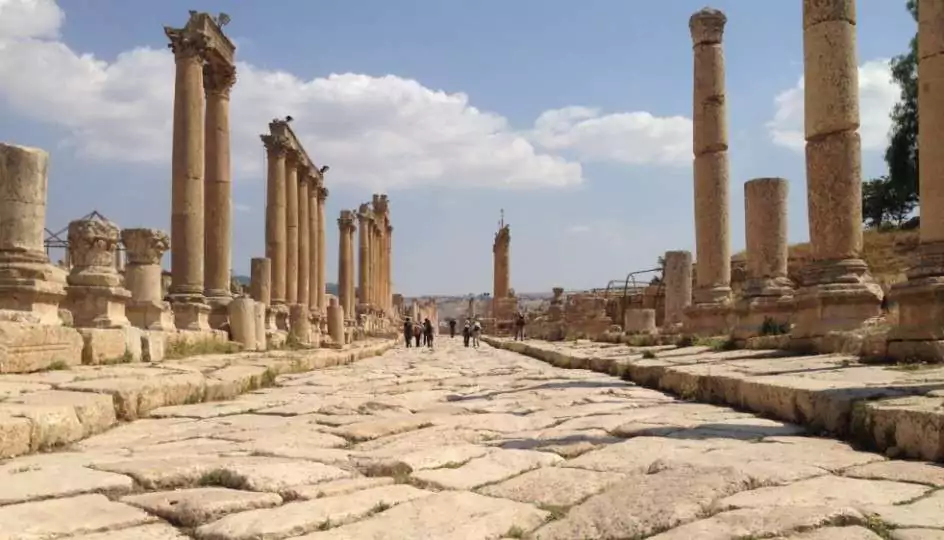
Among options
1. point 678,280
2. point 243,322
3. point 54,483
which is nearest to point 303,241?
point 243,322

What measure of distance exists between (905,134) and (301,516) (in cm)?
4462

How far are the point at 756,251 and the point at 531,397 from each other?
869cm

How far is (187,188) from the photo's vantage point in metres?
17.0

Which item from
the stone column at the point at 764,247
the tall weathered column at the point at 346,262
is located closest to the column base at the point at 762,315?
the stone column at the point at 764,247

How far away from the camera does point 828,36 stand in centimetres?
1141

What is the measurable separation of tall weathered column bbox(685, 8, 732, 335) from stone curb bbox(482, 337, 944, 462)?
8.76 metres

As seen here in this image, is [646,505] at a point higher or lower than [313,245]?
lower

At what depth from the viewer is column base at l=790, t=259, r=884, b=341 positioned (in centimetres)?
1104

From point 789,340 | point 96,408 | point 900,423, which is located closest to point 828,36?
point 789,340

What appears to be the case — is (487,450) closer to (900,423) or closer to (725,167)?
(900,423)

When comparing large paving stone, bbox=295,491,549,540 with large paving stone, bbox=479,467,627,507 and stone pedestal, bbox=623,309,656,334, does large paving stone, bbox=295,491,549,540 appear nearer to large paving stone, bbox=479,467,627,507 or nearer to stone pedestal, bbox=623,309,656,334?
large paving stone, bbox=479,467,627,507

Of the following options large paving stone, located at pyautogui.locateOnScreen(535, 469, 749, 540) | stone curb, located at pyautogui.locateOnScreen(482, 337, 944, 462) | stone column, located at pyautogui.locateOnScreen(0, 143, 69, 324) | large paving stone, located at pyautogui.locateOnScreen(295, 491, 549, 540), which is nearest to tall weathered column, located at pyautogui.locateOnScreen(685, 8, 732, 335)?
stone curb, located at pyautogui.locateOnScreen(482, 337, 944, 462)

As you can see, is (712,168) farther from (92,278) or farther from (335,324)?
(335,324)

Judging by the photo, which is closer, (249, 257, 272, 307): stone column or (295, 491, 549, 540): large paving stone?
(295, 491, 549, 540): large paving stone
